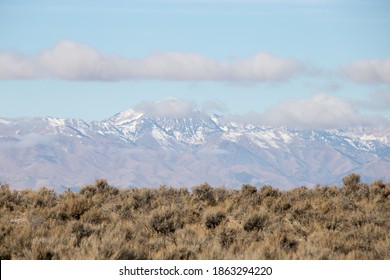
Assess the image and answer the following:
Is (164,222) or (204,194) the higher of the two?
(164,222)

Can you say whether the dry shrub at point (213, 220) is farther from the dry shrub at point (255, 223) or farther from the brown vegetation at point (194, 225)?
the dry shrub at point (255, 223)

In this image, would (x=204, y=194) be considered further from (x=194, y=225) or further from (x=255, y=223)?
(x=255, y=223)

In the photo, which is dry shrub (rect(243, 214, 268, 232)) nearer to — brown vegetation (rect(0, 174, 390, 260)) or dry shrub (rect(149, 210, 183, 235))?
brown vegetation (rect(0, 174, 390, 260))

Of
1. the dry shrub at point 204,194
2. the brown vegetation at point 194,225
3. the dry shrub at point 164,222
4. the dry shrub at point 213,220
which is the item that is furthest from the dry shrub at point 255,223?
the dry shrub at point 204,194

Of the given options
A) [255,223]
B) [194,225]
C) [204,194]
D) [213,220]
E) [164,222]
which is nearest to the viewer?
[164,222]

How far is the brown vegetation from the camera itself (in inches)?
468

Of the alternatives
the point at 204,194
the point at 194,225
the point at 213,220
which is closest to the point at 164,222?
the point at 194,225

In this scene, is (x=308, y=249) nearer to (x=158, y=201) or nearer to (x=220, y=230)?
(x=220, y=230)

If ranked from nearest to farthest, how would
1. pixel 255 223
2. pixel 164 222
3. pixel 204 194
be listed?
1. pixel 164 222
2. pixel 255 223
3. pixel 204 194

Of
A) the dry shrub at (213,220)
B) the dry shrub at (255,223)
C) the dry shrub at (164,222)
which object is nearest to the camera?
the dry shrub at (164,222)


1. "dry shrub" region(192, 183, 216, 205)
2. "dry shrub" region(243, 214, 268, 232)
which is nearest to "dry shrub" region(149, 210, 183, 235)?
"dry shrub" region(243, 214, 268, 232)

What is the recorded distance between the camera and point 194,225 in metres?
16.5

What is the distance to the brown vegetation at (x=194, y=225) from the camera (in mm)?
11891
